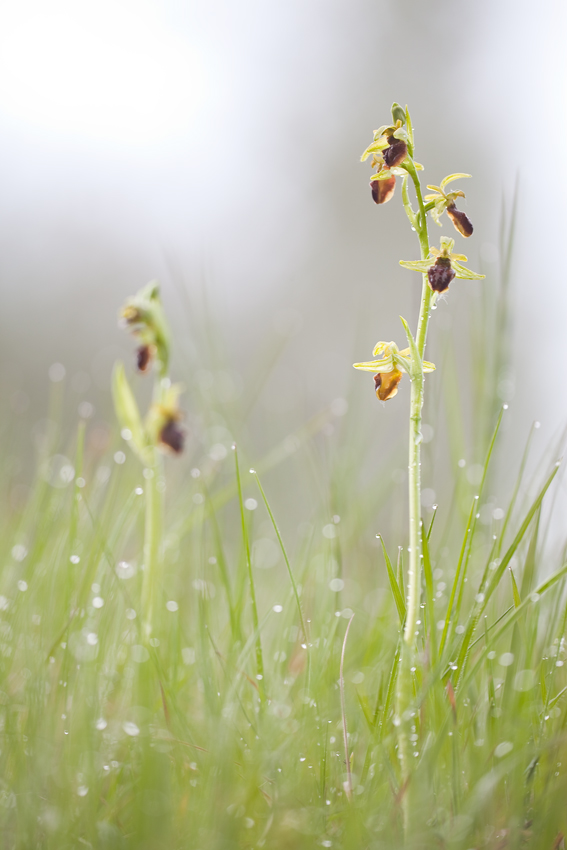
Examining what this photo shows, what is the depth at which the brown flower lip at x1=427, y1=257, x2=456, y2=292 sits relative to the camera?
3.26 ft

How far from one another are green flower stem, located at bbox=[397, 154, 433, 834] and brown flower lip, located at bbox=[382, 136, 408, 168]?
2cm

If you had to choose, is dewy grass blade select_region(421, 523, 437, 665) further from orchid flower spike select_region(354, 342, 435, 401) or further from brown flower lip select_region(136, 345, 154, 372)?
brown flower lip select_region(136, 345, 154, 372)

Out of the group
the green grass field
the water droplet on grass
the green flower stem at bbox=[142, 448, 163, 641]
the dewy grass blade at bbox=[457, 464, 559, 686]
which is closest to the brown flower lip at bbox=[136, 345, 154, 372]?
the green flower stem at bbox=[142, 448, 163, 641]

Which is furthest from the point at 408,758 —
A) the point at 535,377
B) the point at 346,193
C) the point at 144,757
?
the point at 346,193

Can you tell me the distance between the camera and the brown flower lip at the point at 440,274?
1.00 m

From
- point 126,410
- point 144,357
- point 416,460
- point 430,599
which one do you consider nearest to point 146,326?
point 144,357

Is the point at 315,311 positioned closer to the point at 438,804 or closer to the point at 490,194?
the point at 490,194

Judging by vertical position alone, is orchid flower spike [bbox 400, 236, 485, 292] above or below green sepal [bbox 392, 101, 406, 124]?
below

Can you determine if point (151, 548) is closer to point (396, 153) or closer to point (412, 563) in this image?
point (412, 563)

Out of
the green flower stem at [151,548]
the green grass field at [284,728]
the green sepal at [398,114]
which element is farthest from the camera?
the green flower stem at [151,548]

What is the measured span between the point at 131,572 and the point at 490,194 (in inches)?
427

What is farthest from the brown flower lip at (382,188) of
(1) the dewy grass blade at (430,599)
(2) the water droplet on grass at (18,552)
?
(2) the water droplet on grass at (18,552)

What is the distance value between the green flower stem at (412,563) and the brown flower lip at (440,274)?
0.02 meters

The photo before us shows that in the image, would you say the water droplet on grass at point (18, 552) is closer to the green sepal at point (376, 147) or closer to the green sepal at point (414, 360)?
the green sepal at point (414, 360)
